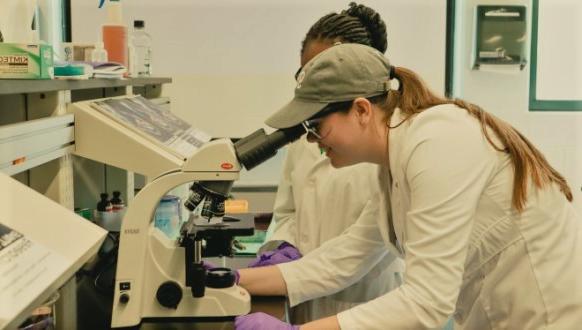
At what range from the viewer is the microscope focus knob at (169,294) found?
1385mm

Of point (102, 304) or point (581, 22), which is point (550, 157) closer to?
point (581, 22)

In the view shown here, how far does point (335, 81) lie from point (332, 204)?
0.69m

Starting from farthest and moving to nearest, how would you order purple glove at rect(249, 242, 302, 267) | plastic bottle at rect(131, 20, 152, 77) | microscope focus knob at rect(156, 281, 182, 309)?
plastic bottle at rect(131, 20, 152, 77)
purple glove at rect(249, 242, 302, 267)
microscope focus knob at rect(156, 281, 182, 309)

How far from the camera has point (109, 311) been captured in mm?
1507

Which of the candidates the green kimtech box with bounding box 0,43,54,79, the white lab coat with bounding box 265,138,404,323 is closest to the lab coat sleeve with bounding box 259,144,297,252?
the white lab coat with bounding box 265,138,404,323

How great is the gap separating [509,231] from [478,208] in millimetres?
79

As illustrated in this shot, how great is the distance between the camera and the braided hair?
183 cm

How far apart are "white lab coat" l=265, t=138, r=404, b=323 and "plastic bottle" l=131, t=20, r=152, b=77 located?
Result: 930 mm

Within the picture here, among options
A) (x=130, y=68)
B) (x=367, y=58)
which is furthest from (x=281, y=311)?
(x=130, y=68)

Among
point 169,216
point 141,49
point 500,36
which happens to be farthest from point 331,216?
point 500,36

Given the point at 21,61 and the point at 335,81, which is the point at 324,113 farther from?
the point at 21,61

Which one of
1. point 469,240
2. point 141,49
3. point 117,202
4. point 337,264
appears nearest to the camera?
point 469,240

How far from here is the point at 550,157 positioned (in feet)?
10.8

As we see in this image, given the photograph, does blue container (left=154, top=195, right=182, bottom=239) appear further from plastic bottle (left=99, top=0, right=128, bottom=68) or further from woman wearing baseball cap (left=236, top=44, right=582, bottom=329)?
woman wearing baseball cap (left=236, top=44, right=582, bottom=329)
